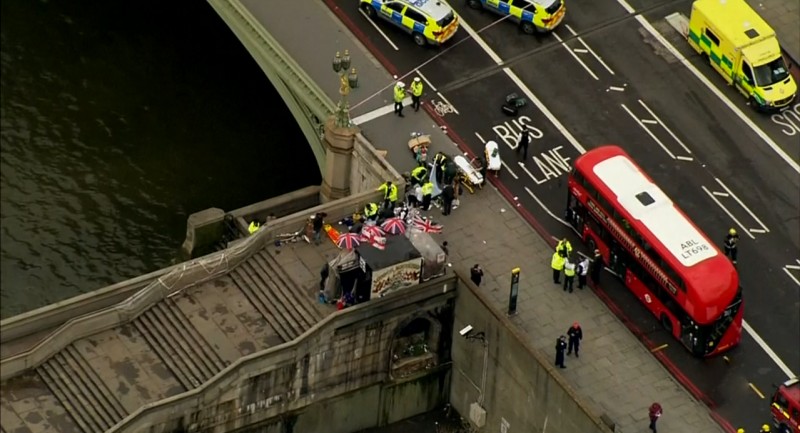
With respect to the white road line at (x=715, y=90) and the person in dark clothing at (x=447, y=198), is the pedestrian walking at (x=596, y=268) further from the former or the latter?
the white road line at (x=715, y=90)

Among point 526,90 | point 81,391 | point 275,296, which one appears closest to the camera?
point 81,391

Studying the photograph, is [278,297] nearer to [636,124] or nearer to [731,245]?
[731,245]

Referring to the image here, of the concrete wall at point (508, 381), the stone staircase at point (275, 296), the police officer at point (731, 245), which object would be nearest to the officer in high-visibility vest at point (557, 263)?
the concrete wall at point (508, 381)

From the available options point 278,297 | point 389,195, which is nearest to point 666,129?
point 389,195

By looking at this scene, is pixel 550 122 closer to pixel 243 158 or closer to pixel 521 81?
pixel 521 81

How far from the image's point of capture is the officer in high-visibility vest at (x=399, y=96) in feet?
465

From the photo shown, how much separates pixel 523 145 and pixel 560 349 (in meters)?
14.6

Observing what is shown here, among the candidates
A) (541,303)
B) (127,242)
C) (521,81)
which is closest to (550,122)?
(521,81)

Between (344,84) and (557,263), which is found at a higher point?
(344,84)

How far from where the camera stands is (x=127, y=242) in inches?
5669

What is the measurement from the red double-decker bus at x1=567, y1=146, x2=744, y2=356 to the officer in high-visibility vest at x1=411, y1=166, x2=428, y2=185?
704 centimetres

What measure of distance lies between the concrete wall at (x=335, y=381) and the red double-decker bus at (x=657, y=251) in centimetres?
788

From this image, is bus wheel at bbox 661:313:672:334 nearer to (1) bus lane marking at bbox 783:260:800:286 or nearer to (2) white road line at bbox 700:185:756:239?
(1) bus lane marking at bbox 783:260:800:286

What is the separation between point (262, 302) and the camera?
133 m
